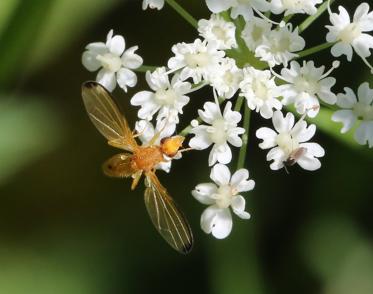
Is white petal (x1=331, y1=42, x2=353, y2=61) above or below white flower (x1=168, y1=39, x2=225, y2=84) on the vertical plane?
below

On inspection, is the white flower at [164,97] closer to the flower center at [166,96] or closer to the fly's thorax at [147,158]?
the flower center at [166,96]

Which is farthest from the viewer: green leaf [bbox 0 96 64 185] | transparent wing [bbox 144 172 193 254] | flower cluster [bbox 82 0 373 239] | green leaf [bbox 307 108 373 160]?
green leaf [bbox 0 96 64 185]

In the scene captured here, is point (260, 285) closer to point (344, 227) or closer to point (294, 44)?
point (344, 227)

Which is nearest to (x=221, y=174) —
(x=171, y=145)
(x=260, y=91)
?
(x=171, y=145)

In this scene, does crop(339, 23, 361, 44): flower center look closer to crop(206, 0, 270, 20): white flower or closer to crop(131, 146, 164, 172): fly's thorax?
crop(206, 0, 270, 20): white flower

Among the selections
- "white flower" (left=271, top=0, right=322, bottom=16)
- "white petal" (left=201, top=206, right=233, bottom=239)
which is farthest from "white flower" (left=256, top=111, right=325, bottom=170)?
"white flower" (left=271, top=0, right=322, bottom=16)

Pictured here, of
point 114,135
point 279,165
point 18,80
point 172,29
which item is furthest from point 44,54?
point 279,165

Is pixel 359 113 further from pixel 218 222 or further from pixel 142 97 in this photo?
pixel 142 97

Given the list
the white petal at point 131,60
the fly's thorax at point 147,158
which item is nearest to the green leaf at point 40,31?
the white petal at point 131,60
